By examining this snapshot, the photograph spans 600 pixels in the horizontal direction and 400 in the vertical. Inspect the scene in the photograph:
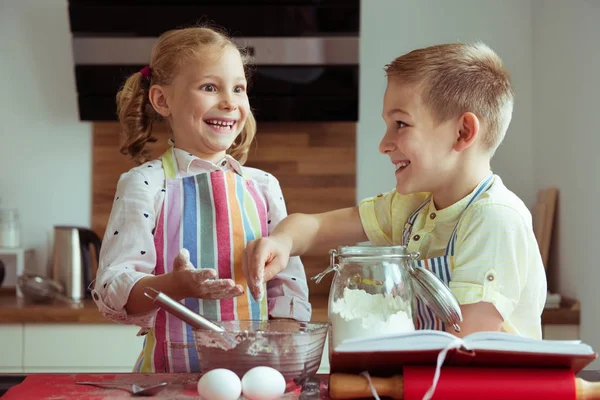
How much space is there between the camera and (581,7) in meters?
2.43

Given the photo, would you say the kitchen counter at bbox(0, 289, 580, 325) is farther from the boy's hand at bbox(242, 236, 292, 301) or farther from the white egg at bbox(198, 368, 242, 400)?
the white egg at bbox(198, 368, 242, 400)

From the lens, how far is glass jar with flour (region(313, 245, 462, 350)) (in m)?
0.95

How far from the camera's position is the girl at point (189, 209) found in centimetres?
119

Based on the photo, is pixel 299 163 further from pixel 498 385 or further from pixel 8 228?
pixel 498 385

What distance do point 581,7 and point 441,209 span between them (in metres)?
1.53

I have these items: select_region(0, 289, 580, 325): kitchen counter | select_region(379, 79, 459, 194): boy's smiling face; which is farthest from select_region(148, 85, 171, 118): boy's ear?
select_region(0, 289, 580, 325): kitchen counter

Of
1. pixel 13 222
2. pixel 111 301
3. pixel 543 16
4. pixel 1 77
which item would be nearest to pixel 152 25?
pixel 1 77

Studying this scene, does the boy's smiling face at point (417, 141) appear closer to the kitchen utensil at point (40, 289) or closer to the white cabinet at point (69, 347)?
the white cabinet at point (69, 347)

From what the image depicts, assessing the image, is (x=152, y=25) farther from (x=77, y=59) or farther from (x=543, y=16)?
(x=543, y=16)

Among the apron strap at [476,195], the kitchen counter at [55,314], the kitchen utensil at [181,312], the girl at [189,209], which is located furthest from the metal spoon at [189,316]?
the kitchen counter at [55,314]

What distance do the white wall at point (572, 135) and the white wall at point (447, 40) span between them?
7 centimetres

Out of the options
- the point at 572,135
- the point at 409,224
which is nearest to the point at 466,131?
the point at 409,224

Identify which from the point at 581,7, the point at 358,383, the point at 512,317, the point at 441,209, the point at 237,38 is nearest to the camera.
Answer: the point at 358,383

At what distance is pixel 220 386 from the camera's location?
2.70 feet
